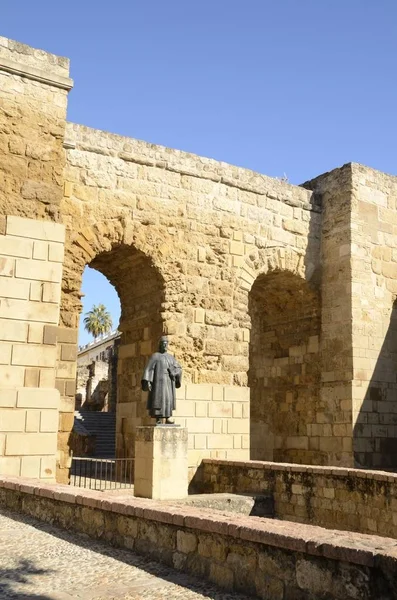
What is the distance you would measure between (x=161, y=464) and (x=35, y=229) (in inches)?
143

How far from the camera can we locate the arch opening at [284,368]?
44.6ft

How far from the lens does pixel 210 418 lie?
11664 mm

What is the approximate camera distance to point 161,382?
30.3ft


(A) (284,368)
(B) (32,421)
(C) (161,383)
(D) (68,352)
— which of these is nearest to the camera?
(B) (32,421)

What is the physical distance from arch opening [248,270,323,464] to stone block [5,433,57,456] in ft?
20.1

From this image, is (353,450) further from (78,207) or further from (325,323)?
(78,207)

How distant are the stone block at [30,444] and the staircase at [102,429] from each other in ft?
36.0

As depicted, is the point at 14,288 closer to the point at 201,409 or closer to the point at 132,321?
the point at 132,321

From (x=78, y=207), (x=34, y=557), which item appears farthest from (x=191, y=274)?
(x=34, y=557)

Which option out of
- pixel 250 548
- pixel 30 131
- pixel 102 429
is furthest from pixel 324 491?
pixel 102 429

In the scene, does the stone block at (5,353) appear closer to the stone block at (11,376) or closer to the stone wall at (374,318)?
the stone block at (11,376)

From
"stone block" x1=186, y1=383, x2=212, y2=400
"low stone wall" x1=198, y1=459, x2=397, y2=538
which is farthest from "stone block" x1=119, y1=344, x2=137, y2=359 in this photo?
"low stone wall" x1=198, y1=459, x2=397, y2=538

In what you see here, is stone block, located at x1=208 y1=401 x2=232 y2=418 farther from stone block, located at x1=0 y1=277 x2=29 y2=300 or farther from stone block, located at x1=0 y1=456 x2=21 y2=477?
stone block, located at x1=0 y1=277 x2=29 y2=300

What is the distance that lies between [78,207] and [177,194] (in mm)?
1994
